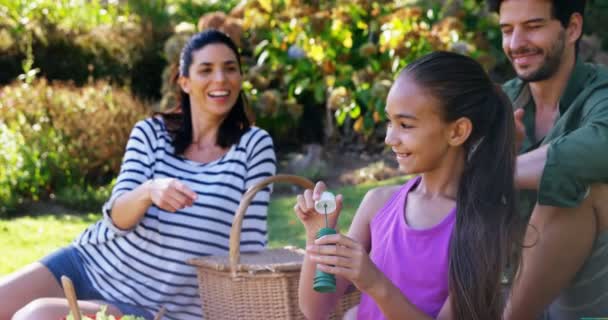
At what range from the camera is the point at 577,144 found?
2838mm

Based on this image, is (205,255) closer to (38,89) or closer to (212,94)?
(212,94)

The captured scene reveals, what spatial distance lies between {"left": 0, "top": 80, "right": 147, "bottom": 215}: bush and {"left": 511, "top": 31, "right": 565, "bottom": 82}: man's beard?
4.74 meters

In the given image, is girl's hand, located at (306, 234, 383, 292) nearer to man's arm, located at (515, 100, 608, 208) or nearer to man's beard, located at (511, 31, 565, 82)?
man's arm, located at (515, 100, 608, 208)

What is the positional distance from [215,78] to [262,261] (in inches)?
31.0

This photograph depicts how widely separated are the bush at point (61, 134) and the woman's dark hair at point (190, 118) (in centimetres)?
352

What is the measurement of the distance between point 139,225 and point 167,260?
0.57 feet

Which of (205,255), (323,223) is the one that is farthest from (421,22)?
(323,223)

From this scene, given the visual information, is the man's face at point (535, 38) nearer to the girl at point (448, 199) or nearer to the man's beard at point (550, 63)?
the man's beard at point (550, 63)

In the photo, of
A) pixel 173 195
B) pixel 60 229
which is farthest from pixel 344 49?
pixel 173 195

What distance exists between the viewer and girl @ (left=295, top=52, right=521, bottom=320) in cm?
244

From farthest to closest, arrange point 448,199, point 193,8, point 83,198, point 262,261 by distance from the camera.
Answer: point 193,8
point 83,198
point 262,261
point 448,199

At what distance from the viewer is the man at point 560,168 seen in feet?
9.29

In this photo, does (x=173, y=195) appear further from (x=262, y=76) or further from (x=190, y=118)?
(x=262, y=76)

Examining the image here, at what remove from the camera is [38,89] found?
754 cm
